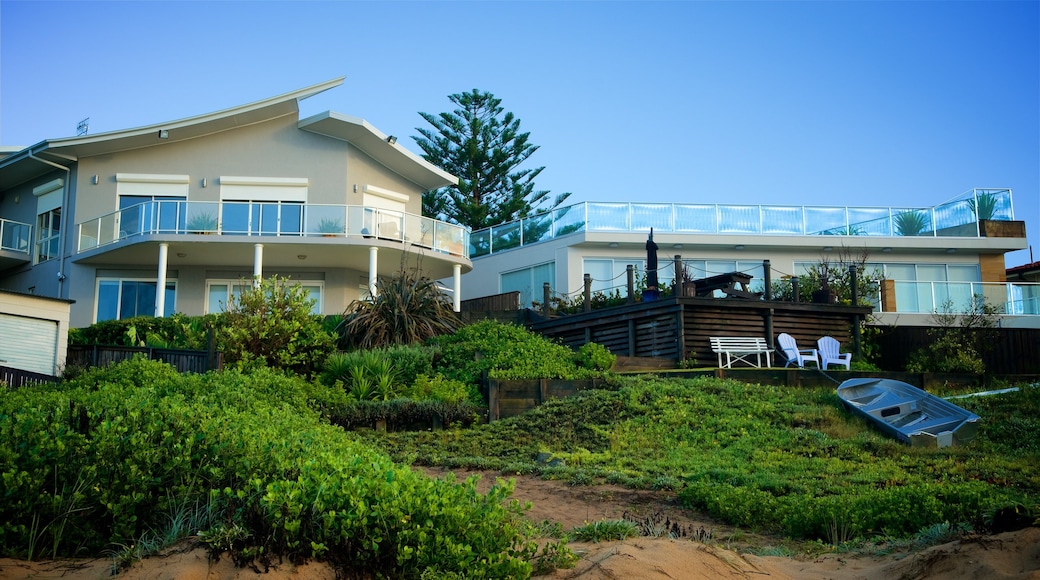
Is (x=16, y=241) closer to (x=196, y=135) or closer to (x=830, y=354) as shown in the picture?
(x=196, y=135)

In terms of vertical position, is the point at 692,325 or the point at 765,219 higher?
the point at 765,219

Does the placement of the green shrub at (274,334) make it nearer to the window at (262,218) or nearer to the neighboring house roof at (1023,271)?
the window at (262,218)

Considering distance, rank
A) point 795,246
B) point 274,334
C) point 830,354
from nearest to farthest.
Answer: point 274,334
point 830,354
point 795,246

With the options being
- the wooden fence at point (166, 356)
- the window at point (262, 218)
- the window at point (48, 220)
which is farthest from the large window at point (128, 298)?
the wooden fence at point (166, 356)

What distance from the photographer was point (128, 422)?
5.65 meters

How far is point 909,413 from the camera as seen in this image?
13703mm

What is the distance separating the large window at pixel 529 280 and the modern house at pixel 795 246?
0.04m

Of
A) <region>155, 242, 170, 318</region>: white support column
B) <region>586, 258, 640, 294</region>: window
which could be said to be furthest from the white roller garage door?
<region>586, 258, 640, 294</region>: window

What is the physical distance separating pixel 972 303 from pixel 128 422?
85.7 ft

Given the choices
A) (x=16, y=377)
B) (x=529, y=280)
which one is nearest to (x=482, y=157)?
(x=529, y=280)

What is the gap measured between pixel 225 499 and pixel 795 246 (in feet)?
84.2

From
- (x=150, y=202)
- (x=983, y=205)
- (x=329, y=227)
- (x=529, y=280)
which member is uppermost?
(x=983, y=205)

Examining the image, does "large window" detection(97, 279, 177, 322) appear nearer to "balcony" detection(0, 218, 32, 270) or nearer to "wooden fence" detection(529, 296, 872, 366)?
"balcony" detection(0, 218, 32, 270)

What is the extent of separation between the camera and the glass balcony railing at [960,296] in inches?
1102
